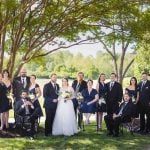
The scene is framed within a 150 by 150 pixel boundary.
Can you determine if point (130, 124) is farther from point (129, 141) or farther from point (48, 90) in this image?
point (48, 90)

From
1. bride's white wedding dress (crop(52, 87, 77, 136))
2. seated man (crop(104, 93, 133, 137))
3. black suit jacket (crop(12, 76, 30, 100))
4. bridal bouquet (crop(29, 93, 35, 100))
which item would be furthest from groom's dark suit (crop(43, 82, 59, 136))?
seated man (crop(104, 93, 133, 137))

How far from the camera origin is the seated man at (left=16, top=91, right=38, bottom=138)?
13.2 metres

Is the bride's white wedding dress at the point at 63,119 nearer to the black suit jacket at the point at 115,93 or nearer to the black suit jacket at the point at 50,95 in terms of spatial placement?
the black suit jacket at the point at 50,95

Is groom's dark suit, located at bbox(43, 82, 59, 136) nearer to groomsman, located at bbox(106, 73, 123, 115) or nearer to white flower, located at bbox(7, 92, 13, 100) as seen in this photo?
white flower, located at bbox(7, 92, 13, 100)

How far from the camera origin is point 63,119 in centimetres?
1361

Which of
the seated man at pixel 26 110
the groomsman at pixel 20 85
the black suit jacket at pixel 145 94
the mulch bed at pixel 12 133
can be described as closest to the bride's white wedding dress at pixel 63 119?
the seated man at pixel 26 110

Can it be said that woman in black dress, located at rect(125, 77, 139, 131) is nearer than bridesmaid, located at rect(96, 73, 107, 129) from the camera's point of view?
Yes

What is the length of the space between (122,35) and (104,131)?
3550 millimetres

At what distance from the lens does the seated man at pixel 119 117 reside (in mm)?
13477

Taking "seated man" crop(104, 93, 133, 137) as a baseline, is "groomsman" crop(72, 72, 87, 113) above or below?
above

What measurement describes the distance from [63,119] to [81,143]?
1.54 metres

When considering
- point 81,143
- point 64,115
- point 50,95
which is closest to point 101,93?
point 64,115

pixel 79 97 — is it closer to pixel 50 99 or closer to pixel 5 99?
pixel 50 99

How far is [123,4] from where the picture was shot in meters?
14.6
